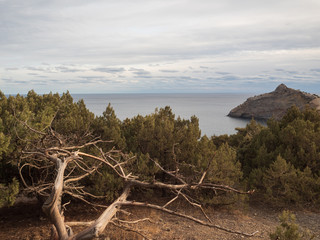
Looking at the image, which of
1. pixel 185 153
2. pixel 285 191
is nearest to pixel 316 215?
pixel 285 191

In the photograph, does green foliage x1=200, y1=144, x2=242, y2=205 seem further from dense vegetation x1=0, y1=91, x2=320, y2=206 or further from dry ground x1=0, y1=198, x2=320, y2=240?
dry ground x1=0, y1=198, x2=320, y2=240

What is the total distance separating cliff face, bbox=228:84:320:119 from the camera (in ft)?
252

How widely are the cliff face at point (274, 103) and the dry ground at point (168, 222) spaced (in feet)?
228

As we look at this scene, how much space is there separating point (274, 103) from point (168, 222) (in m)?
80.1

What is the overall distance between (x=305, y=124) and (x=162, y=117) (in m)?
7.01

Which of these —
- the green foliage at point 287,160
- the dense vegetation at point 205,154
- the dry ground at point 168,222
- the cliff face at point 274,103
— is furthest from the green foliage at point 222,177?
the cliff face at point 274,103

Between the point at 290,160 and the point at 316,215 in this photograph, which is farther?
the point at 290,160

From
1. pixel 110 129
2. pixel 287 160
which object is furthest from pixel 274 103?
pixel 110 129

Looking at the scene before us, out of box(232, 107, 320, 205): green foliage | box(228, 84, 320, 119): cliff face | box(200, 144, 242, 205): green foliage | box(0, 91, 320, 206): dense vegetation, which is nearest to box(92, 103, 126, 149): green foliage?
box(0, 91, 320, 206): dense vegetation

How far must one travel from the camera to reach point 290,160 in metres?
13.3

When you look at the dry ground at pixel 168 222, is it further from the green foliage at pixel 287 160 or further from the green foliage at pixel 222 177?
the green foliage at pixel 287 160

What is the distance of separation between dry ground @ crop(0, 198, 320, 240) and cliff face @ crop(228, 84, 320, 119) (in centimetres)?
6948

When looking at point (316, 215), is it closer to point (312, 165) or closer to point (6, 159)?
point (312, 165)

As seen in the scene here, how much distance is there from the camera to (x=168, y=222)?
968cm
